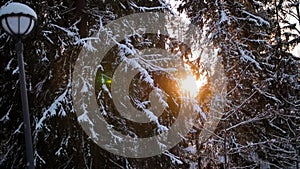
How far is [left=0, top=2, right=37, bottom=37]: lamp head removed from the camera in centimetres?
376

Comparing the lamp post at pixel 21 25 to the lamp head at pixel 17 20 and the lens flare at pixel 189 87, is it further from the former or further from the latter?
the lens flare at pixel 189 87

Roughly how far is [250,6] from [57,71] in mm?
6114

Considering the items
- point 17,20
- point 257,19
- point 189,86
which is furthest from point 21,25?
point 257,19

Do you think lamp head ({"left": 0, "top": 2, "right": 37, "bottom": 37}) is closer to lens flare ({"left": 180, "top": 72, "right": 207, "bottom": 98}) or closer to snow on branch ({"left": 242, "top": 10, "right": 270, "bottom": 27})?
lens flare ({"left": 180, "top": 72, "right": 207, "bottom": 98})

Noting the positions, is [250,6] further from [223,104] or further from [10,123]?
[10,123]

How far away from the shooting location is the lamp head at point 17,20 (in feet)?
12.3

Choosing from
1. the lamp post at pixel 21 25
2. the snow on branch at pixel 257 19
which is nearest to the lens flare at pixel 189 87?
the snow on branch at pixel 257 19

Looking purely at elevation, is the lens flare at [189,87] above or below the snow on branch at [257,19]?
below

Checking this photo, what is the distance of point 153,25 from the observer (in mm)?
7250

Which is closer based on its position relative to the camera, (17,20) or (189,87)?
(17,20)

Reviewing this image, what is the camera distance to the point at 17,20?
3.79m

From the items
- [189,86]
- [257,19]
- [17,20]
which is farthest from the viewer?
[257,19]

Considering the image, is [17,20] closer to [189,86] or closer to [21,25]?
[21,25]

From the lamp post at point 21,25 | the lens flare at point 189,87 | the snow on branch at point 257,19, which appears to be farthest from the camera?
the snow on branch at point 257,19
